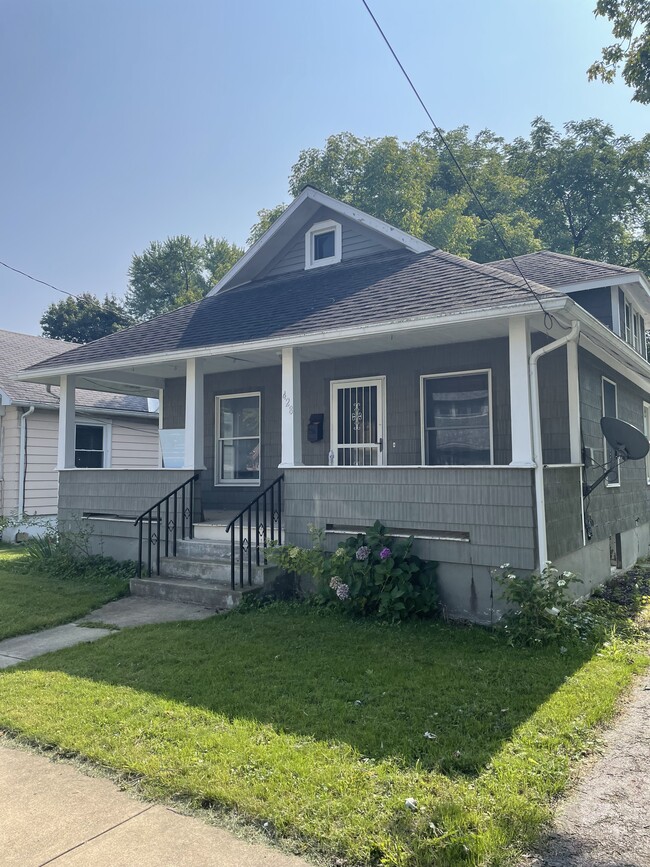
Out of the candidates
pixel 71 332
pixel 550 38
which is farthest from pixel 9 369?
pixel 71 332

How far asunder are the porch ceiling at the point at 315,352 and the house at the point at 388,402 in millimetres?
63

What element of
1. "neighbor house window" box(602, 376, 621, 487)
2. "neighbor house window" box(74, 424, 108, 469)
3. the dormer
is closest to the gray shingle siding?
"neighbor house window" box(602, 376, 621, 487)

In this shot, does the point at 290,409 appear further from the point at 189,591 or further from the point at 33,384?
the point at 33,384

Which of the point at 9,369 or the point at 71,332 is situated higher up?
the point at 71,332

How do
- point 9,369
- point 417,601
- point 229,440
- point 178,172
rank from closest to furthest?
point 417,601 < point 229,440 < point 9,369 < point 178,172

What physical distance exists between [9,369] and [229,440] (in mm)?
7350

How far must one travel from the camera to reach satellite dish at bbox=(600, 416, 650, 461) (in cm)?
836

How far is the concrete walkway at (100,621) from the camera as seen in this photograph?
6059 millimetres

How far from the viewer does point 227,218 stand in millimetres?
23609

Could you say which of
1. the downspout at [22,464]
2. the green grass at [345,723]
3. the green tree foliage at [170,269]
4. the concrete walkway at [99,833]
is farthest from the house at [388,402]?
the green tree foliage at [170,269]

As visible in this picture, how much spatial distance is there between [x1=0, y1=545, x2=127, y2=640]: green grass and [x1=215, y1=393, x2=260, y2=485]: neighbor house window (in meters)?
3.02

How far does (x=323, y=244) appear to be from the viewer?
38.1 feet

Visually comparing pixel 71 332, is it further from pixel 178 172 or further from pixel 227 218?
pixel 178 172

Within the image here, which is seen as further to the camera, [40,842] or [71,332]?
[71,332]
